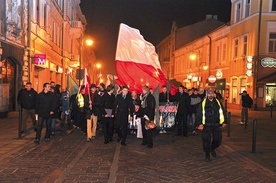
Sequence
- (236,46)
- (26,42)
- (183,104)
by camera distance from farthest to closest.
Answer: (236,46)
(26,42)
(183,104)

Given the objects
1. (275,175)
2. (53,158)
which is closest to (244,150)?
(275,175)

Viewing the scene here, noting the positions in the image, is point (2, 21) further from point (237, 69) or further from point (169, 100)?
point (237, 69)

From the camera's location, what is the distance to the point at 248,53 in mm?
27484

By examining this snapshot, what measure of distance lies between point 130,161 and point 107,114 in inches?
105

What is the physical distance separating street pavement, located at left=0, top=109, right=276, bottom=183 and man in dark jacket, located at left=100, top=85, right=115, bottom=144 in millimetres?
385

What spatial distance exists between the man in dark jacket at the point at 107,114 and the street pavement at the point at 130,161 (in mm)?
385

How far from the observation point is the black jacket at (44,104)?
31.2 feet

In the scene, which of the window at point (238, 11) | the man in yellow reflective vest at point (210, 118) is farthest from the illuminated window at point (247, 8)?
the man in yellow reflective vest at point (210, 118)

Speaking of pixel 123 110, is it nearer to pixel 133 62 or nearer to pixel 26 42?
pixel 133 62

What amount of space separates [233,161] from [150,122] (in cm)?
258

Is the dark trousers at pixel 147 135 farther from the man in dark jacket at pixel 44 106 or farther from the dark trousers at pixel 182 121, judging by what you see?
the man in dark jacket at pixel 44 106

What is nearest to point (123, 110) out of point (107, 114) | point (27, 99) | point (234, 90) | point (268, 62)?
point (107, 114)

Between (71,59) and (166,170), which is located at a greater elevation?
(71,59)

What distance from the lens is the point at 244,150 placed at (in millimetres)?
8922
